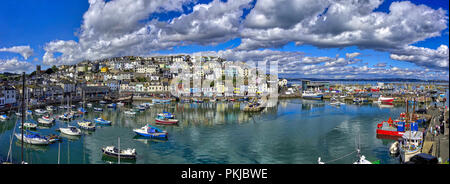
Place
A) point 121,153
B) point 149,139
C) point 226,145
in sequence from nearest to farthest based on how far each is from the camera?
point 121,153, point 226,145, point 149,139

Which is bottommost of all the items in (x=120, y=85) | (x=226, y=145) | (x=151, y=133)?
(x=226, y=145)

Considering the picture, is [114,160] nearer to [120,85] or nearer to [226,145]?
[226,145]

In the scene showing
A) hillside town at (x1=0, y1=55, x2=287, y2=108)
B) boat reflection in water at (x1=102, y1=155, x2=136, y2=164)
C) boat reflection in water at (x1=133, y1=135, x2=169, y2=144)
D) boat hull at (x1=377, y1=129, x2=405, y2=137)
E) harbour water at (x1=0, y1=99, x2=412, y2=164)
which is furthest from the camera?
hillside town at (x1=0, y1=55, x2=287, y2=108)

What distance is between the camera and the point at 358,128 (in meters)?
13.2

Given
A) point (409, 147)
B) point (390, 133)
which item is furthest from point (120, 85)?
point (409, 147)

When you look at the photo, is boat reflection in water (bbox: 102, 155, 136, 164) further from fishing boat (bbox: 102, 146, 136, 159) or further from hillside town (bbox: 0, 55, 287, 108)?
hillside town (bbox: 0, 55, 287, 108)

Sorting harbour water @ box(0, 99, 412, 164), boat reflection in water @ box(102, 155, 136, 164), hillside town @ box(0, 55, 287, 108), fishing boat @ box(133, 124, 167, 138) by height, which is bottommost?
boat reflection in water @ box(102, 155, 136, 164)

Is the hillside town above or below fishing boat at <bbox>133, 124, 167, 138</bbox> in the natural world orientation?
above

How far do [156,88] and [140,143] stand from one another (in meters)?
26.2

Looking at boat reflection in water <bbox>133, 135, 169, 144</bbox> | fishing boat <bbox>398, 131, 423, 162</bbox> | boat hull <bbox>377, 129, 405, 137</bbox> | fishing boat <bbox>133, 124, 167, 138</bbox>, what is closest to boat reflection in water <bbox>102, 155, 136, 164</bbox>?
boat reflection in water <bbox>133, 135, 169, 144</bbox>

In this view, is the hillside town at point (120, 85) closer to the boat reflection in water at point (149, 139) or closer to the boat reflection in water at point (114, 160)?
the boat reflection in water at point (149, 139)

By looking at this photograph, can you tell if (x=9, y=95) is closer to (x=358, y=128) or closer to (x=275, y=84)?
(x=358, y=128)

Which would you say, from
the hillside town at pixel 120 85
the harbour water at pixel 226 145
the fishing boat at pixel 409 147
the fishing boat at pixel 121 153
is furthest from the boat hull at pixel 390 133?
the hillside town at pixel 120 85

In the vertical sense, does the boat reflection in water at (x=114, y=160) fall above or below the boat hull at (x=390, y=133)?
below
